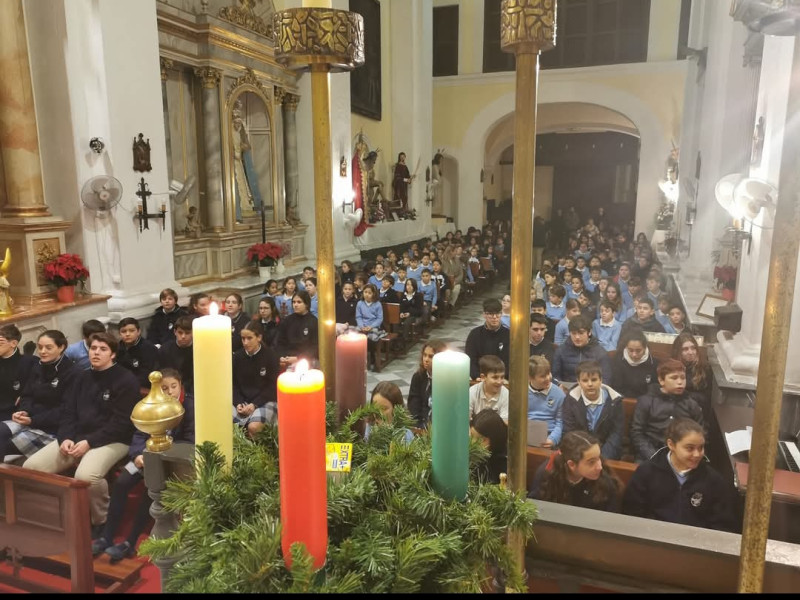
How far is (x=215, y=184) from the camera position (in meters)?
9.73

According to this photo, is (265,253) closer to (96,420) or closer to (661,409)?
(96,420)

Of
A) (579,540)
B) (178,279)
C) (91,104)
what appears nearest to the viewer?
(579,540)

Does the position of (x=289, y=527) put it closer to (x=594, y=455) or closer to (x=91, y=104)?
(x=594, y=455)

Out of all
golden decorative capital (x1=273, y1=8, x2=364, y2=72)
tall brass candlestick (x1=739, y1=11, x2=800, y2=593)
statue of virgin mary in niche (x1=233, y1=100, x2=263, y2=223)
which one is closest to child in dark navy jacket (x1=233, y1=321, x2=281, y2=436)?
golden decorative capital (x1=273, y1=8, x2=364, y2=72)

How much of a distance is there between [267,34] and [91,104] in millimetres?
4565

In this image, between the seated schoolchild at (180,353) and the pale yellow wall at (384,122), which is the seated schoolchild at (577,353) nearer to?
the seated schoolchild at (180,353)

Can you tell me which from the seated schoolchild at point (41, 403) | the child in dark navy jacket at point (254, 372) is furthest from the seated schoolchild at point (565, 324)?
the seated schoolchild at point (41, 403)

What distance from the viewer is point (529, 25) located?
99 cm

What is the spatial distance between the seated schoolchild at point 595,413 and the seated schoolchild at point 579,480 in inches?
38.9

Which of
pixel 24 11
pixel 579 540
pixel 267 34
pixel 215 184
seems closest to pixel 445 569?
pixel 579 540

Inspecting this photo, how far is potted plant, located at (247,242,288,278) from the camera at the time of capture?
10.2 meters

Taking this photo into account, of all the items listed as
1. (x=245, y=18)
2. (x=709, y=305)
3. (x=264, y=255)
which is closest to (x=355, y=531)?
(x=709, y=305)

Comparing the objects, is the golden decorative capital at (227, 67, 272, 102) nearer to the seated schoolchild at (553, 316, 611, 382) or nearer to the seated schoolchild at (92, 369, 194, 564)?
the seated schoolchild at (553, 316, 611, 382)

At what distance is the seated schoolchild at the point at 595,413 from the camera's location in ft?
14.0
